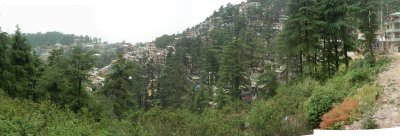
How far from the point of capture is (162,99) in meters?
55.1

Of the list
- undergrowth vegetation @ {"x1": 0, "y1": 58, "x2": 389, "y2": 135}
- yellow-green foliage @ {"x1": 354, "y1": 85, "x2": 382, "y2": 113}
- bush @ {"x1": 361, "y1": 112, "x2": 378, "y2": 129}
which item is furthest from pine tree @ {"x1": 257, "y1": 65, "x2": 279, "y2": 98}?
bush @ {"x1": 361, "y1": 112, "x2": 378, "y2": 129}

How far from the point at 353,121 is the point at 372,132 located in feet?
20.5

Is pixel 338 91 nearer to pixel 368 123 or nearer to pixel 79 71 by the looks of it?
pixel 368 123

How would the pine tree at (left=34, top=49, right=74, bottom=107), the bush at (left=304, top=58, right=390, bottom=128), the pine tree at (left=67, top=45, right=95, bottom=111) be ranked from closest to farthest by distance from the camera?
1. the bush at (left=304, top=58, right=390, bottom=128)
2. the pine tree at (left=34, top=49, right=74, bottom=107)
3. the pine tree at (left=67, top=45, right=95, bottom=111)

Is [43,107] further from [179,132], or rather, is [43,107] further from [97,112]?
[97,112]

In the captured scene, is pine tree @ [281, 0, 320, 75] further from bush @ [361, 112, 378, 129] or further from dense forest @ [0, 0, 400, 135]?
bush @ [361, 112, 378, 129]

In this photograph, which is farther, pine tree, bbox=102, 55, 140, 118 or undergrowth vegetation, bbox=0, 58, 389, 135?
pine tree, bbox=102, 55, 140, 118

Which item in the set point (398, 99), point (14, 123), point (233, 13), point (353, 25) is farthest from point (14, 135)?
point (233, 13)

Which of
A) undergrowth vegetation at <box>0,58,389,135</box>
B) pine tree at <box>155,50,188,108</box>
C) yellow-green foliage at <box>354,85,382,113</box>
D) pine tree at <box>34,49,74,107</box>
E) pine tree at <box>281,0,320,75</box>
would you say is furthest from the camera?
pine tree at <box>155,50,188,108</box>

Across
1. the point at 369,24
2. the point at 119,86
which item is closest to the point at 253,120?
the point at 369,24

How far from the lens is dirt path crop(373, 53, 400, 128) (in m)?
13.6

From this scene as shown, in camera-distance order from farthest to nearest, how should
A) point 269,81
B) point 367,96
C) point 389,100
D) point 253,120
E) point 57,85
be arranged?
point 269,81 < point 57,85 < point 253,120 < point 367,96 < point 389,100

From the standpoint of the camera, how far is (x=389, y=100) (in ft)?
51.8

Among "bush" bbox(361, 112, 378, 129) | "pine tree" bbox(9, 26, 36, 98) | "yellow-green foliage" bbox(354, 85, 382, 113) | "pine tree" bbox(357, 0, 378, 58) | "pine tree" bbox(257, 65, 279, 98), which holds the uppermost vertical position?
"pine tree" bbox(357, 0, 378, 58)
